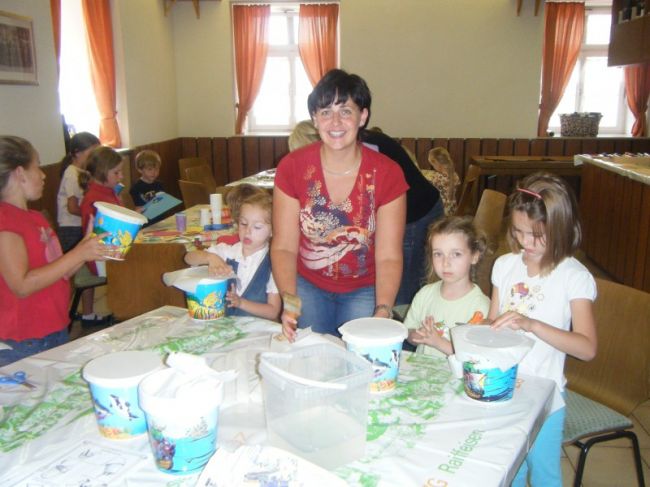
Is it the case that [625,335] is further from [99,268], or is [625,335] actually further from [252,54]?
[252,54]

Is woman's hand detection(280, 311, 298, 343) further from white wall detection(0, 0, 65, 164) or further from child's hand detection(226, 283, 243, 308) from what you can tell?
white wall detection(0, 0, 65, 164)

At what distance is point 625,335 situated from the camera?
175 centimetres

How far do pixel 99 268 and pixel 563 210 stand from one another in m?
2.73

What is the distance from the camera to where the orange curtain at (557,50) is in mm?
7625

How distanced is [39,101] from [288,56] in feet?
14.2

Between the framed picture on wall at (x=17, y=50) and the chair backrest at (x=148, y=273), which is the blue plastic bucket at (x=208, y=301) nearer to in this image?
the chair backrest at (x=148, y=273)

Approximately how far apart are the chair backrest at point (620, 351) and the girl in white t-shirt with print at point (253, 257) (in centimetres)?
107

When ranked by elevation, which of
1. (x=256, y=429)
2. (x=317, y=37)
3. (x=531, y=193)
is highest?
(x=317, y=37)

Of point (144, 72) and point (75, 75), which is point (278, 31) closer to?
point (144, 72)

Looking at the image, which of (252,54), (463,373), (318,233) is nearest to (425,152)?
(252,54)

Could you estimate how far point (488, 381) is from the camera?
1261mm

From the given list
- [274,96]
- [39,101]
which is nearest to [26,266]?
[39,101]

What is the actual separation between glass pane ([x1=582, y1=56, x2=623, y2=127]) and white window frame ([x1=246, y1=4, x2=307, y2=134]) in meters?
4.04

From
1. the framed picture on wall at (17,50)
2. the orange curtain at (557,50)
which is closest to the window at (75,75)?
the framed picture on wall at (17,50)
